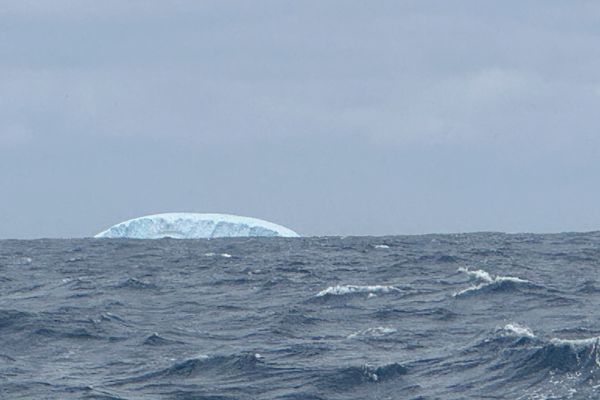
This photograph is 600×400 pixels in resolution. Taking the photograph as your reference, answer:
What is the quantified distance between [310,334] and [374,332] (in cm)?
110

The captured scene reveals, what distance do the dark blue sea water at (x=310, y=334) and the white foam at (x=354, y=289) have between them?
0.06 m

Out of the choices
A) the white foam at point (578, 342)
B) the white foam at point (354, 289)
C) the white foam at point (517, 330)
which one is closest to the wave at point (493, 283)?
the white foam at point (354, 289)

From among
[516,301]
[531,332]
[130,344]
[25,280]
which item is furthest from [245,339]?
[25,280]

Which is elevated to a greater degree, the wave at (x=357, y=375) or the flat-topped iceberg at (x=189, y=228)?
the flat-topped iceberg at (x=189, y=228)

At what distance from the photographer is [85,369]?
53.4 feet

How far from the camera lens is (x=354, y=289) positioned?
25.5 m

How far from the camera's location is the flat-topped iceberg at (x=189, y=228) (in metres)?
100

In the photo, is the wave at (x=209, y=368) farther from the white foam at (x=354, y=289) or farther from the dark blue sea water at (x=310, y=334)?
the white foam at (x=354, y=289)

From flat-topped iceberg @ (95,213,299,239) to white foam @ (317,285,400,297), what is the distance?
7497 centimetres

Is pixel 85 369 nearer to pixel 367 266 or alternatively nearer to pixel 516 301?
pixel 516 301

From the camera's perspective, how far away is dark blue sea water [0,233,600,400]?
1448cm

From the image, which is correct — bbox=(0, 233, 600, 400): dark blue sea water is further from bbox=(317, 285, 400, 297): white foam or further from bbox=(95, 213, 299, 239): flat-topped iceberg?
bbox=(95, 213, 299, 239): flat-topped iceberg

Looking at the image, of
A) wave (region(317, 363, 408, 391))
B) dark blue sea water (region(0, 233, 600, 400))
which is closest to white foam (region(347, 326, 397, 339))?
dark blue sea water (region(0, 233, 600, 400))

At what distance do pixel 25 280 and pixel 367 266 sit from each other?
Result: 10.8 meters
